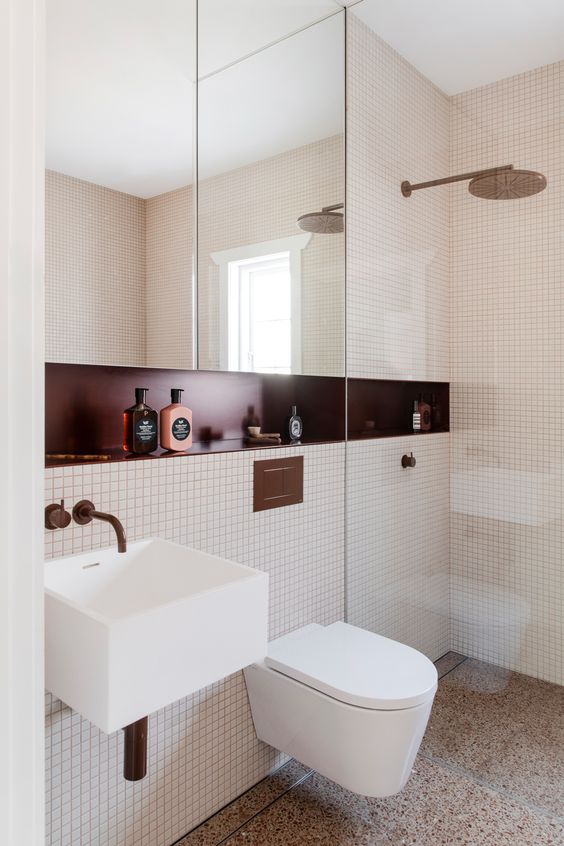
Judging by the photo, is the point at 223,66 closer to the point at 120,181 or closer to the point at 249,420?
the point at 120,181

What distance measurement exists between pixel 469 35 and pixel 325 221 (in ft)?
2.59

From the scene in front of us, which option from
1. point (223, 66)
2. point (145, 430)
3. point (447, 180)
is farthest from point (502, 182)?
point (145, 430)

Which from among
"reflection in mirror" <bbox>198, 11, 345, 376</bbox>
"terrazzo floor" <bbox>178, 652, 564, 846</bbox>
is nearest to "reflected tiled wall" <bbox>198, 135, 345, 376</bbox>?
"reflection in mirror" <bbox>198, 11, 345, 376</bbox>

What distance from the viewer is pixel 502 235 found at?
2.01 m

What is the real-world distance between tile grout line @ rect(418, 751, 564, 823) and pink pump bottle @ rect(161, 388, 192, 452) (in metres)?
1.45

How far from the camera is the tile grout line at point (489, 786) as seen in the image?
1.79 m

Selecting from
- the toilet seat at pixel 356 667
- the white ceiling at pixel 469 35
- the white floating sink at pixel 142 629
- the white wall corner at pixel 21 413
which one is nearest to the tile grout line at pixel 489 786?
the toilet seat at pixel 356 667

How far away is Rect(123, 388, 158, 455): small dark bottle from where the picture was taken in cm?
156

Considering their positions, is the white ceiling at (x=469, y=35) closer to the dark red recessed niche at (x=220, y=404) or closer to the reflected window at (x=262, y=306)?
the reflected window at (x=262, y=306)

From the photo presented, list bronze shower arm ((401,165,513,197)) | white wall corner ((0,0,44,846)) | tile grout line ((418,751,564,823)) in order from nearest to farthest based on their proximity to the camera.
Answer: white wall corner ((0,0,44,846))
tile grout line ((418,751,564,823))
bronze shower arm ((401,165,513,197))

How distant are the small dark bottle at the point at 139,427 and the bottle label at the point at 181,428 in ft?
0.25

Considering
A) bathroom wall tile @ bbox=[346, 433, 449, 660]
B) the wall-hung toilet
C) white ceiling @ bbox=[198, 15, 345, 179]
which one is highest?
white ceiling @ bbox=[198, 15, 345, 179]

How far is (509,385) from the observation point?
6.68 feet

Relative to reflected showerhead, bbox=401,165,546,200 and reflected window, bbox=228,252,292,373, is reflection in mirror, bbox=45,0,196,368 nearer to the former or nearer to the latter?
reflected window, bbox=228,252,292,373
